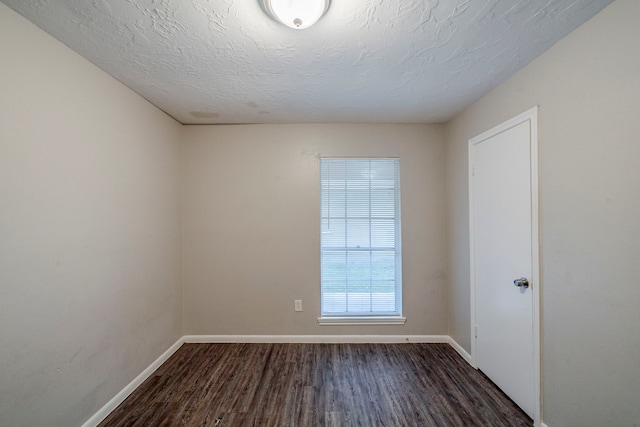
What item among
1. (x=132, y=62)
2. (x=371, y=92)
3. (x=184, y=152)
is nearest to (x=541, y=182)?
(x=371, y=92)

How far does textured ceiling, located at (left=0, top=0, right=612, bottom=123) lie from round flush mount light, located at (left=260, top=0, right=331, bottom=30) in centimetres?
7

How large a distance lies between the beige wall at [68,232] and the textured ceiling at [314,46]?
0.77ft

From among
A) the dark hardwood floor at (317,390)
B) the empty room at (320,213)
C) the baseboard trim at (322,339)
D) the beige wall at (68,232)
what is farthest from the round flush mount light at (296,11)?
the baseboard trim at (322,339)

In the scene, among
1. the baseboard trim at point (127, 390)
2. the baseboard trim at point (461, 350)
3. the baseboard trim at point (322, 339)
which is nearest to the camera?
the baseboard trim at point (127, 390)

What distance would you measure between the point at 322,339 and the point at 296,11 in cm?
283

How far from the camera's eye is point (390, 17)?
1.23 metres

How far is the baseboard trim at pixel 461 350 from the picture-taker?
2.28m

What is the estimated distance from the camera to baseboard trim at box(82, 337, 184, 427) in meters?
1.63

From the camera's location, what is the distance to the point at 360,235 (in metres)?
2.78

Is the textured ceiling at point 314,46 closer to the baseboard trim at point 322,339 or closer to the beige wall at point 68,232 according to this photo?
the beige wall at point 68,232

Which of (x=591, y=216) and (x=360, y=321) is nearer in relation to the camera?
(x=591, y=216)

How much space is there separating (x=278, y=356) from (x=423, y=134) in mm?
2874

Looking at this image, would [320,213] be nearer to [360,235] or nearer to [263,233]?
[360,235]

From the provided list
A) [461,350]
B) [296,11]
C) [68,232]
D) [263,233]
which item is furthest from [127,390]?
[461,350]
